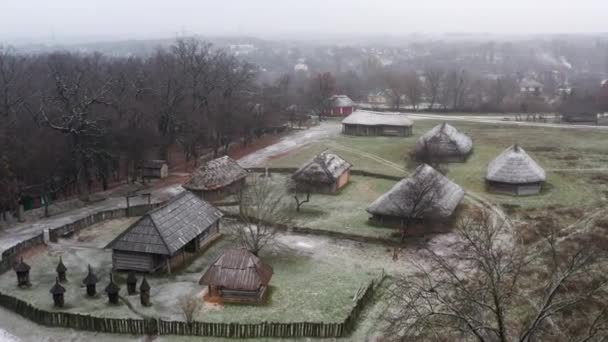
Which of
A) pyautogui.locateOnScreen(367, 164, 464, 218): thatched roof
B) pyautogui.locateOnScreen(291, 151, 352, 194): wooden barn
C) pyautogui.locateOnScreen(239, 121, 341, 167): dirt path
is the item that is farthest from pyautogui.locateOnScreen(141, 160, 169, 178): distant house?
pyautogui.locateOnScreen(367, 164, 464, 218): thatched roof

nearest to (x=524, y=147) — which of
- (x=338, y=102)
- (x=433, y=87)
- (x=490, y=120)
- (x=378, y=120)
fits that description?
(x=378, y=120)

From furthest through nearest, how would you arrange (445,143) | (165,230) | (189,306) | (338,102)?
(338,102)
(445,143)
(165,230)
(189,306)

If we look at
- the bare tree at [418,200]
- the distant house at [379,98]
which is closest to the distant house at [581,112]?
the distant house at [379,98]

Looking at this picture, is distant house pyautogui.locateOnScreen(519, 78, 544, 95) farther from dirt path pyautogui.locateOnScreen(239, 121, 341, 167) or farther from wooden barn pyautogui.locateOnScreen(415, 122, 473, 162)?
wooden barn pyautogui.locateOnScreen(415, 122, 473, 162)

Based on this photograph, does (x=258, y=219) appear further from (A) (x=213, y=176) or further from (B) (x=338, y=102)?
(B) (x=338, y=102)

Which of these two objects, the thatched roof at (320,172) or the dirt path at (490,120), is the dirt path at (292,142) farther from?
the dirt path at (490,120)

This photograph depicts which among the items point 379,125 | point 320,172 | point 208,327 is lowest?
point 208,327
